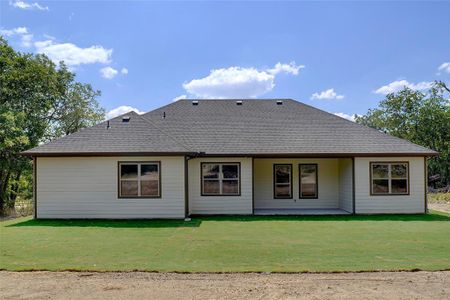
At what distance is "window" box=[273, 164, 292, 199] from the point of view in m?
16.1

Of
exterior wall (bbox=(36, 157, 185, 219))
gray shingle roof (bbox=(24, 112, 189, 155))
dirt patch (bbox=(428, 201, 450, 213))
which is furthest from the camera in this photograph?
dirt patch (bbox=(428, 201, 450, 213))

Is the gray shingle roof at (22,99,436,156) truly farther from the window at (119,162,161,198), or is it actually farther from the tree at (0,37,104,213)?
the tree at (0,37,104,213)

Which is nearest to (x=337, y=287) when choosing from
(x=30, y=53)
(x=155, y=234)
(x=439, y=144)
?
(x=155, y=234)

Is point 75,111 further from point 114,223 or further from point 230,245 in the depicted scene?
point 230,245

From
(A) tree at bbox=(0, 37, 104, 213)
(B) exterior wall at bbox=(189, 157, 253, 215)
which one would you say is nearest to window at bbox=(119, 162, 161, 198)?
(B) exterior wall at bbox=(189, 157, 253, 215)

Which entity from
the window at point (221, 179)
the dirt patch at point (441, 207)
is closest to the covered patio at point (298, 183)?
the window at point (221, 179)

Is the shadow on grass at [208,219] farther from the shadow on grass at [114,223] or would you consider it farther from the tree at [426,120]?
the tree at [426,120]

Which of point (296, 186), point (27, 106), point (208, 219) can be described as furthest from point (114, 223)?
point (27, 106)

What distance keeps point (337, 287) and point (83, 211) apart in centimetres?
1037

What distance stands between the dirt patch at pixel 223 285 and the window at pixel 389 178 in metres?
8.74

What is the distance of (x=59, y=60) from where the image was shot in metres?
27.2

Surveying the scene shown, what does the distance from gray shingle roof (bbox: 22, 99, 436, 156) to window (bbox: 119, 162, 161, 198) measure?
64 centimetres

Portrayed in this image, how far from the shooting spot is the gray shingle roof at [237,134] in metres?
13.5

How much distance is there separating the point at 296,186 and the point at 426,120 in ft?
72.3
